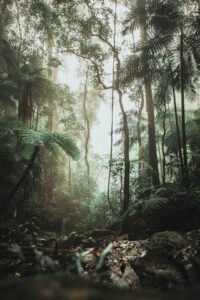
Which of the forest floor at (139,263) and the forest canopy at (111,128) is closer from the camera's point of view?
the forest floor at (139,263)

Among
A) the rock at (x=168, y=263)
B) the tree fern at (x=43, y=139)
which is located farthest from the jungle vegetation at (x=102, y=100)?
the rock at (x=168, y=263)

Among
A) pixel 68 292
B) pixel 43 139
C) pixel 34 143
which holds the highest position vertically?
pixel 43 139

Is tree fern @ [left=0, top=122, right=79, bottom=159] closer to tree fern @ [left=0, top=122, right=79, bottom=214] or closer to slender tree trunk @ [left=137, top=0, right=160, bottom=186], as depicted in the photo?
tree fern @ [left=0, top=122, right=79, bottom=214]

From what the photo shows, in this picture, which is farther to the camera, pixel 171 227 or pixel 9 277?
pixel 171 227

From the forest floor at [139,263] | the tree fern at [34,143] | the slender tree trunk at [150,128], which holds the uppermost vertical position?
the slender tree trunk at [150,128]

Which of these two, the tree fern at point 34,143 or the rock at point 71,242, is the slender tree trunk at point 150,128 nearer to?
the rock at point 71,242

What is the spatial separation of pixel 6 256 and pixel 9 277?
51 cm

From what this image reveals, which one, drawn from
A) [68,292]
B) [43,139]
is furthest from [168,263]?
[68,292]

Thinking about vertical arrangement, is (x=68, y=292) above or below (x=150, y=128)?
below

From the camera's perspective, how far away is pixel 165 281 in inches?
182

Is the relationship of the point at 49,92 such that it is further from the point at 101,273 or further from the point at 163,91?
the point at 101,273

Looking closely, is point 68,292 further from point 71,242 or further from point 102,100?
point 102,100

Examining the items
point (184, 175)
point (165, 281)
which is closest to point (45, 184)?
point (184, 175)

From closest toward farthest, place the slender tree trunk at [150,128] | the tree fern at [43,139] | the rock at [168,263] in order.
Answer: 1. the rock at [168,263]
2. the tree fern at [43,139]
3. the slender tree trunk at [150,128]
